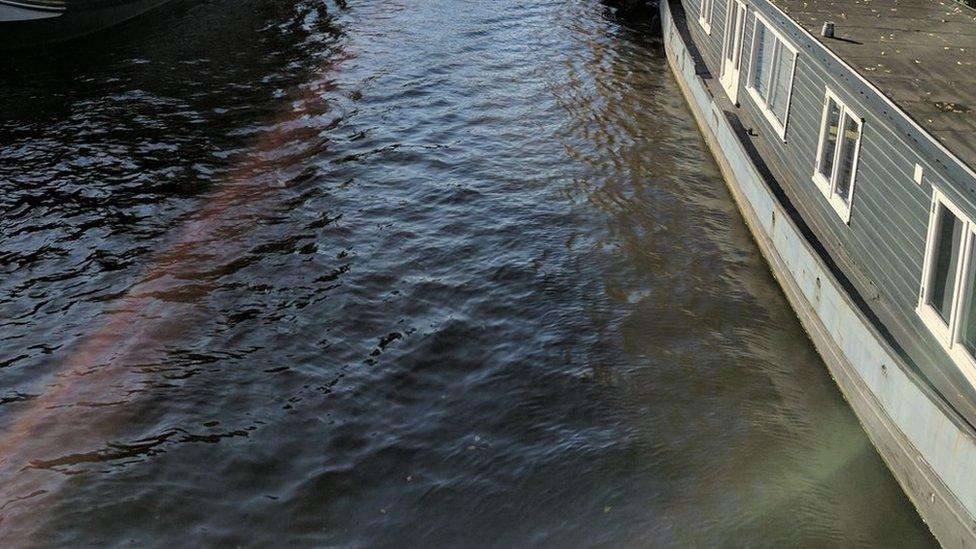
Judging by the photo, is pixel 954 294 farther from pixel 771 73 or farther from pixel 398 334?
pixel 771 73

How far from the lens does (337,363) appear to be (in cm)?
1355

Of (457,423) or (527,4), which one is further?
(527,4)

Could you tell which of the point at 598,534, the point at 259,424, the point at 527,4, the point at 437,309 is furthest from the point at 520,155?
the point at 527,4

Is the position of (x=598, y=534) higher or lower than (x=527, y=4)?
lower

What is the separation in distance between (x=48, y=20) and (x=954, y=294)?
25869 mm

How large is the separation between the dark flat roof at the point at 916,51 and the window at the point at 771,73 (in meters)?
0.66

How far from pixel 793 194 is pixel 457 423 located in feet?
21.9

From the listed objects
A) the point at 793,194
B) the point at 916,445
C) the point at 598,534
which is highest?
the point at 793,194

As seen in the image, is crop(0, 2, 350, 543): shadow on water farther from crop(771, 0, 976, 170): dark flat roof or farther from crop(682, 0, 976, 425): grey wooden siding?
crop(771, 0, 976, 170): dark flat roof

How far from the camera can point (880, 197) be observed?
12148 mm

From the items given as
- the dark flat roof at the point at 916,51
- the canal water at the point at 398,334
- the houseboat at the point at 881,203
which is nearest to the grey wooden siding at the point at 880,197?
the houseboat at the point at 881,203

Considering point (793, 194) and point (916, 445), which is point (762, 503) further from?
point (793, 194)

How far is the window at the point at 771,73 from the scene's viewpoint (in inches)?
639

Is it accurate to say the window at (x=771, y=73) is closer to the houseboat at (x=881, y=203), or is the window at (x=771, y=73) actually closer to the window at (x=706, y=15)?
the houseboat at (x=881, y=203)
